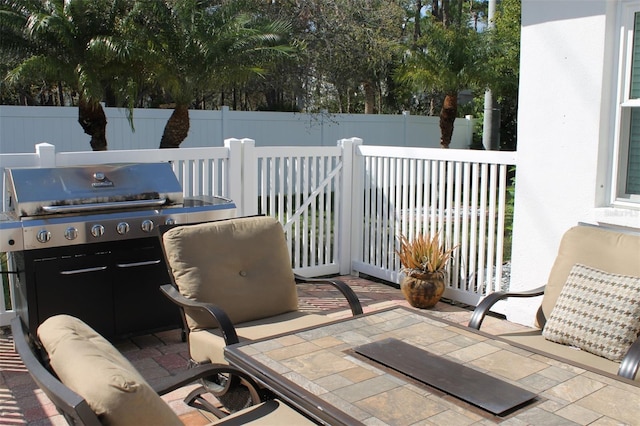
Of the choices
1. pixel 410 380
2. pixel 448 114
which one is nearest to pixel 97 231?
pixel 410 380

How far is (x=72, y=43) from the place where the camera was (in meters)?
9.84

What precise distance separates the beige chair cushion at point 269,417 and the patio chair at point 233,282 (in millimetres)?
757

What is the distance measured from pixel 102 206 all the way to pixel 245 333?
5.32 feet

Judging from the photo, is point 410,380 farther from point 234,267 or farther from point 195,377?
point 234,267

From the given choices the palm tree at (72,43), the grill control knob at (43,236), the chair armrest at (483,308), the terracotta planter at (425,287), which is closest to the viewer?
the chair armrest at (483,308)

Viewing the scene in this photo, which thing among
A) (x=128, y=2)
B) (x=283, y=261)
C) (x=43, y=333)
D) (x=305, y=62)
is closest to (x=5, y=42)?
(x=128, y=2)

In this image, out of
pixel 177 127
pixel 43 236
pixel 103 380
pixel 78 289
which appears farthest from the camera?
pixel 177 127

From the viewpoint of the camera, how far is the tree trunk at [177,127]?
11.4 meters

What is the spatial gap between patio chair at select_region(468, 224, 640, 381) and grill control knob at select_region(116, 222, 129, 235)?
2.53m

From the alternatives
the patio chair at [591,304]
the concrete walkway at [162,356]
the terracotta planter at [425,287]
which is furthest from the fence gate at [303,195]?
the patio chair at [591,304]

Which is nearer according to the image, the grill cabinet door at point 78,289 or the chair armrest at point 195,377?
the chair armrest at point 195,377

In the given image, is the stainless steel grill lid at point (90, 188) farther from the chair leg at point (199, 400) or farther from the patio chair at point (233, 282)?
the chair leg at point (199, 400)

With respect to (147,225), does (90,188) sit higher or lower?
higher

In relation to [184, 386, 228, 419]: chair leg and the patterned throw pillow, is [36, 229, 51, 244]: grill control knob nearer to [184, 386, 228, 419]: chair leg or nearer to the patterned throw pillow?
[184, 386, 228, 419]: chair leg
